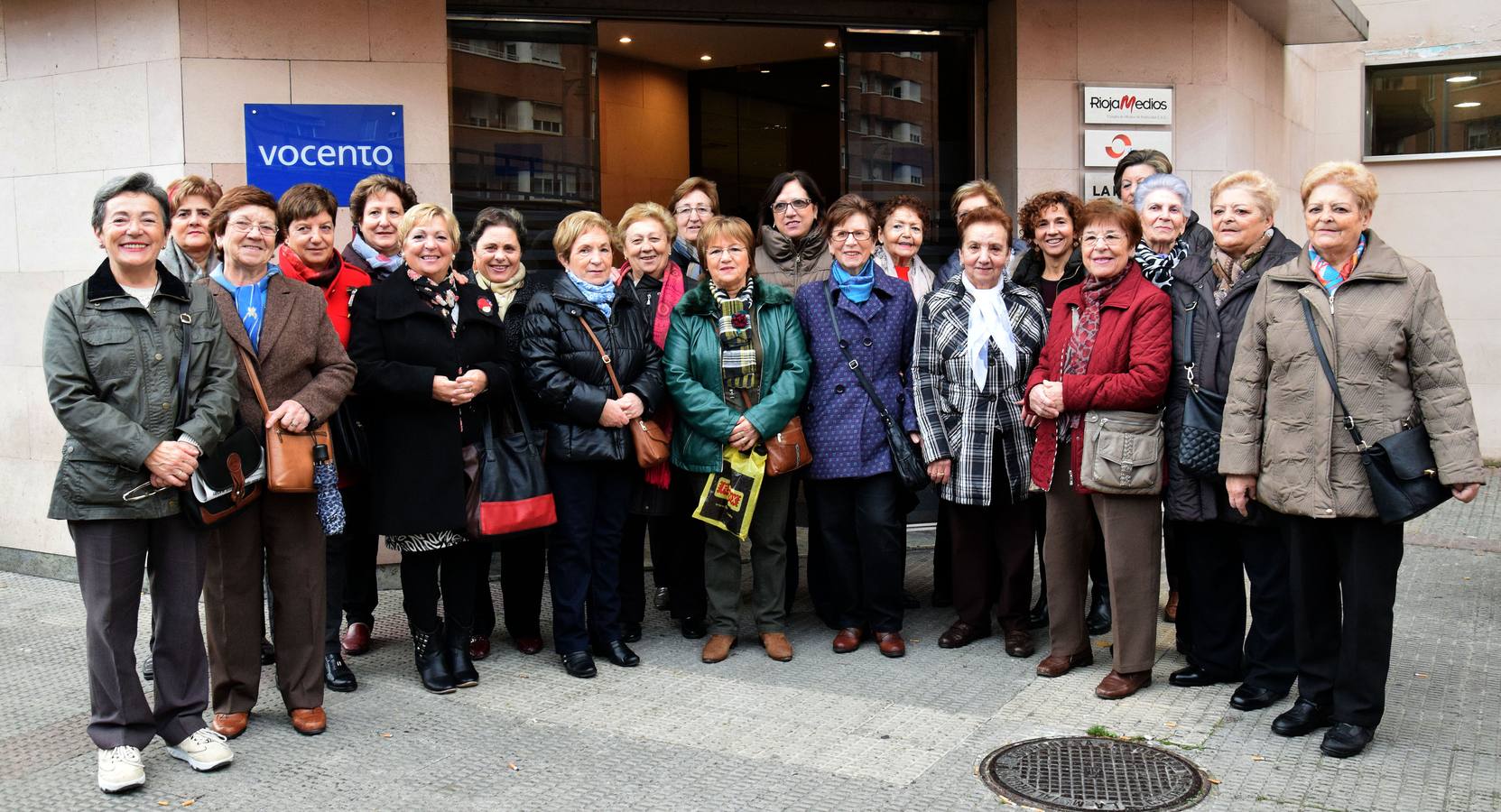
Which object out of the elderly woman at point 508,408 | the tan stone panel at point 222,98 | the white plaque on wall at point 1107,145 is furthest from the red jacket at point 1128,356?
the tan stone panel at point 222,98

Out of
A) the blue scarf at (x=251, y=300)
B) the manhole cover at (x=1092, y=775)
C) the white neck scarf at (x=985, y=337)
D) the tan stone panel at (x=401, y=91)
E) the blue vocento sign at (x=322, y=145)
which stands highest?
the tan stone panel at (x=401, y=91)

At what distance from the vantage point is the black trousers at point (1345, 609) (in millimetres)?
4547

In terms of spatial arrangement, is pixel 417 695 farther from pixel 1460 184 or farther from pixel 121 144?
pixel 1460 184

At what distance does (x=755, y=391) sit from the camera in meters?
5.88

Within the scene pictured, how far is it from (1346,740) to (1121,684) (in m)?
0.93

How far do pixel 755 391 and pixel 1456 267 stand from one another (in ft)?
25.8

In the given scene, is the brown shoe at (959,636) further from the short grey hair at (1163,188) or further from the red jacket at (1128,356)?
the short grey hair at (1163,188)

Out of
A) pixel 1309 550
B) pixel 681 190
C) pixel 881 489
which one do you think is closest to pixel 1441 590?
pixel 1309 550

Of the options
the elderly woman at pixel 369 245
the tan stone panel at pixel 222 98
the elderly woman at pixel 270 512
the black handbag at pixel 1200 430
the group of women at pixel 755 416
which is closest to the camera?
the group of women at pixel 755 416

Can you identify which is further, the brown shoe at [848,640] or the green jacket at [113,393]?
the brown shoe at [848,640]

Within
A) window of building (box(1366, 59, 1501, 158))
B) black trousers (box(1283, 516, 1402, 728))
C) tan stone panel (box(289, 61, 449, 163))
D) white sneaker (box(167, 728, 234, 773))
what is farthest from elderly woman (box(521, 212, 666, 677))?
window of building (box(1366, 59, 1501, 158))

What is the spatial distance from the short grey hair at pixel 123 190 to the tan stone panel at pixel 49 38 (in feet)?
11.3

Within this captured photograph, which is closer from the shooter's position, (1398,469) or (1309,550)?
(1398,469)

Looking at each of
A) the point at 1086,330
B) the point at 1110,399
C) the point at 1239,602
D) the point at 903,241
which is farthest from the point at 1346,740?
the point at 903,241
